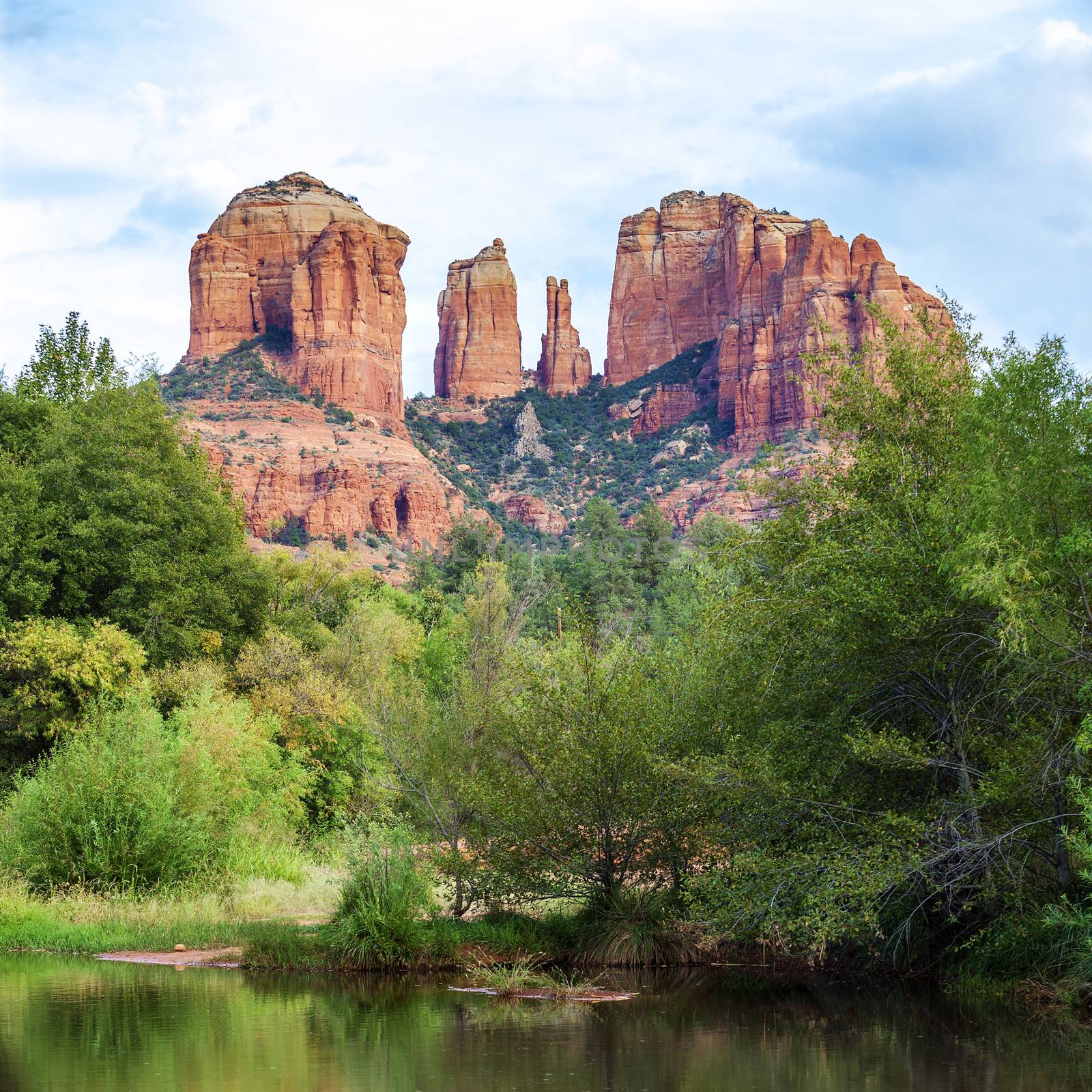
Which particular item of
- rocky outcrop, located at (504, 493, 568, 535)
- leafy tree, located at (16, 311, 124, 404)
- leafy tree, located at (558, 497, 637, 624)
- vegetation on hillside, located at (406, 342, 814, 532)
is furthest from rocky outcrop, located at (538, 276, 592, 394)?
leafy tree, located at (16, 311, 124, 404)

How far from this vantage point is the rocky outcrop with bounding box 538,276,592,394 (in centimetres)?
15088

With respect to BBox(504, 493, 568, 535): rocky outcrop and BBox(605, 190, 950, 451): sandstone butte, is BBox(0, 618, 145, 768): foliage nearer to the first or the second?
BBox(605, 190, 950, 451): sandstone butte

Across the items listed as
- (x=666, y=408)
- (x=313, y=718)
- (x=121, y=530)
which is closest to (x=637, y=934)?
(x=313, y=718)

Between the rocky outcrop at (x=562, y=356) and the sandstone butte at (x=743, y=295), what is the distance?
13.7 ft

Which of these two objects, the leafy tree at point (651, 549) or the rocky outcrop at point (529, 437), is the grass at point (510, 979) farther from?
the rocky outcrop at point (529, 437)

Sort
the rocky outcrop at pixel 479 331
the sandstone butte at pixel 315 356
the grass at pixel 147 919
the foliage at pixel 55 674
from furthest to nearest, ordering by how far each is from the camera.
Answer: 1. the rocky outcrop at pixel 479 331
2. the sandstone butte at pixel 315 356
3. the foliage at pixel 55 674
4. the grass at pixel 147 919

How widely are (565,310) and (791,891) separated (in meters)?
148

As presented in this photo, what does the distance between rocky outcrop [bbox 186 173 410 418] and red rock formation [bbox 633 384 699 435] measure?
2708cm

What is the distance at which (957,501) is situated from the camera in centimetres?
1520

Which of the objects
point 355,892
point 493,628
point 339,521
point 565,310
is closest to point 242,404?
point 339,521

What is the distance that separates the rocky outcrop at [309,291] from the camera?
11875cm

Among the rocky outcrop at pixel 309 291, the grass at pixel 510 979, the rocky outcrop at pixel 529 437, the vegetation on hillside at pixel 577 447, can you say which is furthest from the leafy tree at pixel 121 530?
the rocky outcrop at pixel 529 437

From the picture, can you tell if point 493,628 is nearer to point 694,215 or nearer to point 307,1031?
point 307,1031

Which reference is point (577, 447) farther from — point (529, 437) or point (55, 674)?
point (55, 674)
